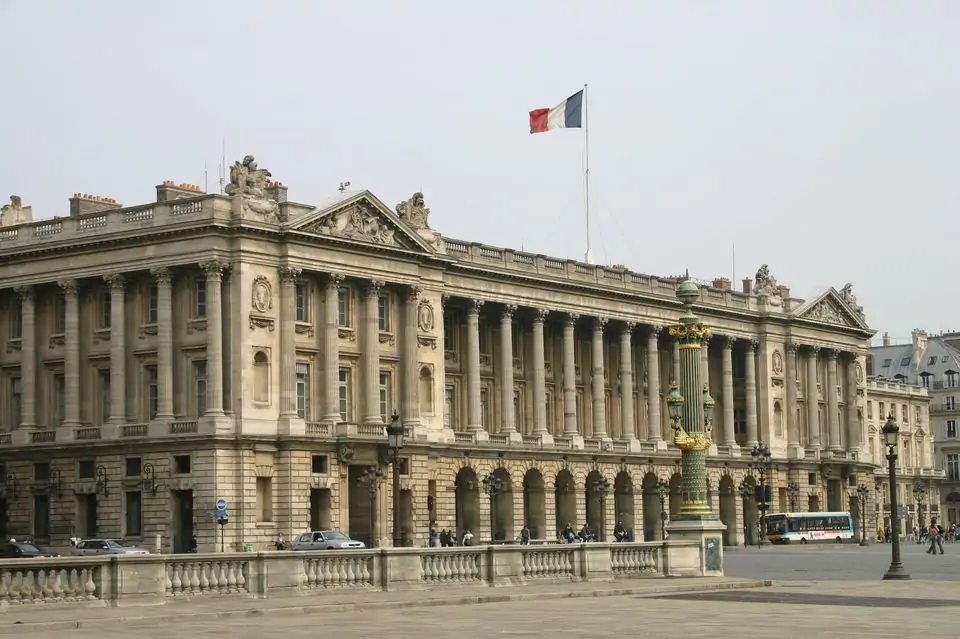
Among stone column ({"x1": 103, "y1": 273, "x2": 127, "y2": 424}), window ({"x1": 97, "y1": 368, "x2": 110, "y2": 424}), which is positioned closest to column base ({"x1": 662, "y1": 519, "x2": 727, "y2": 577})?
stone column ({"x1": 103, "y1": 273, "x2": 127, "y2": 424})

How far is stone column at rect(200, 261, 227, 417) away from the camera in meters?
84.0

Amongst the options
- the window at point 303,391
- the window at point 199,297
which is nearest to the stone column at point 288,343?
the window at point 303,391

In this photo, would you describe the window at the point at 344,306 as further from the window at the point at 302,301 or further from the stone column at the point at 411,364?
the stone column at the point at 411,364

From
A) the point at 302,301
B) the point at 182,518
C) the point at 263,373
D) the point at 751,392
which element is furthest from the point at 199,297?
the point at 751,392

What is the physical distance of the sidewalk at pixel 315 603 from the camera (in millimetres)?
33781

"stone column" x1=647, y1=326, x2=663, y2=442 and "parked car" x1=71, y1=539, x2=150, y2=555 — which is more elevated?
"stone column" x1=647, y1=326, x2=663, y2=442

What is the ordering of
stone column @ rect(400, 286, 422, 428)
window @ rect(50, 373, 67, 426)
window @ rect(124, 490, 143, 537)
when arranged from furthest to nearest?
stone column @ rect(400, 286, 422, 428)
window @ rect(50, 373, 67, 426)
window @ rect(124, 490, 143, 537)

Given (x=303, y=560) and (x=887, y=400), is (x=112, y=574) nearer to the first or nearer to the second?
(x=303, y=560)

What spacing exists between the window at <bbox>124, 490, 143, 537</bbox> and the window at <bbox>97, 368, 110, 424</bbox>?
4502 mm

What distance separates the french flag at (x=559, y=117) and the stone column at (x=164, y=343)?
24027 millimetres

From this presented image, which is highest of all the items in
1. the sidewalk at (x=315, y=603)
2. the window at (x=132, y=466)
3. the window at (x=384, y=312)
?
the window at (x=384, y=312)

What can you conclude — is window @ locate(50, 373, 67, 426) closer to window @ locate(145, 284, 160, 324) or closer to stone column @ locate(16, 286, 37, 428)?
stone column @ locate(16, 286, 37, 428)

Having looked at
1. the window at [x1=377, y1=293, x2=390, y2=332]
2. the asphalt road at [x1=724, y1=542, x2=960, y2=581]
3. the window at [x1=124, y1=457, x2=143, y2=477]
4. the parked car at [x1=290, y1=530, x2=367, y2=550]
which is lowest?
the asphalt road at [x1=724, y1=542, x2=960, y2=581]

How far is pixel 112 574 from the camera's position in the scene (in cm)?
3684
